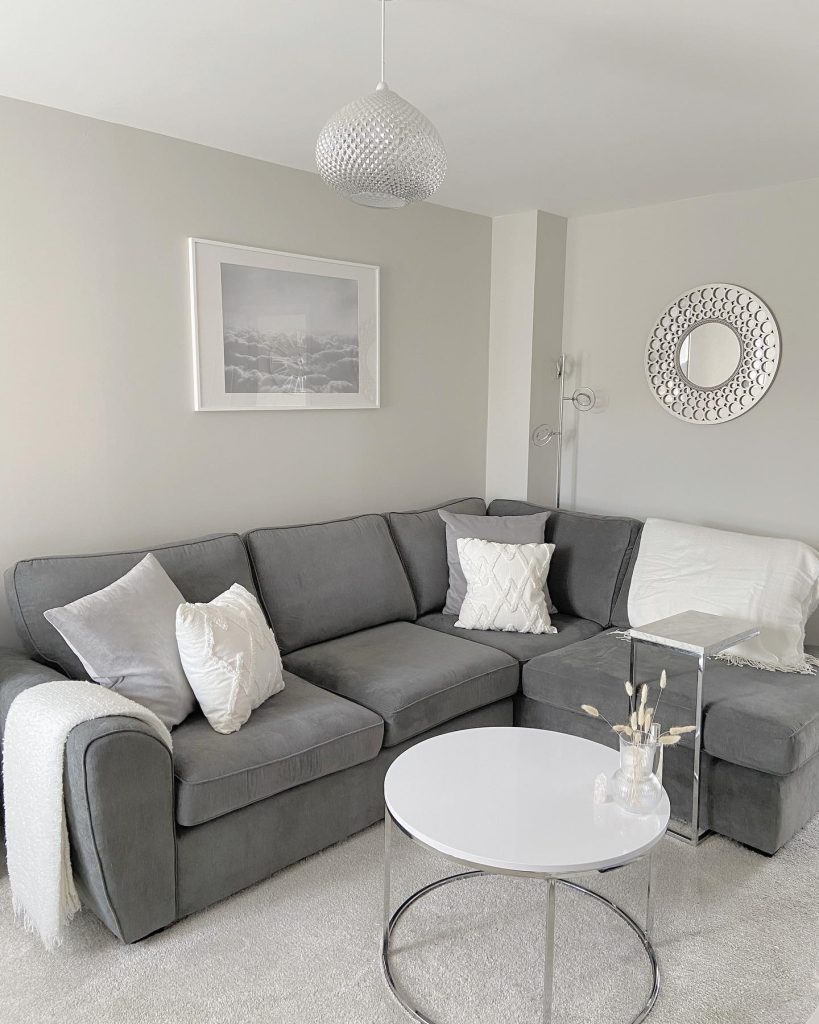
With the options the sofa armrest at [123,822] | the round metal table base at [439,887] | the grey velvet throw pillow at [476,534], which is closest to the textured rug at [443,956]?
the round metal table base at [439,887]

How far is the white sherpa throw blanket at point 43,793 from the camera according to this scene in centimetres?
203

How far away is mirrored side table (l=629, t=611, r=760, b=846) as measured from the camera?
8.41ft

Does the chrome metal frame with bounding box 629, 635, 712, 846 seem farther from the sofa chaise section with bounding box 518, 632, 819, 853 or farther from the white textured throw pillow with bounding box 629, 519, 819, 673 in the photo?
the white textured throw pillow with bounding box 629, 519, 819, 673

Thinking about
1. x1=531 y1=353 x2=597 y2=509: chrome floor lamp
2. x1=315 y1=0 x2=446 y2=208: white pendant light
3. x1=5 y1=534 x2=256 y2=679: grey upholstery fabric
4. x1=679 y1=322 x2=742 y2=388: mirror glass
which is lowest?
x1=5 y1=534 x2=256 y2=679: grey upholstery fabric

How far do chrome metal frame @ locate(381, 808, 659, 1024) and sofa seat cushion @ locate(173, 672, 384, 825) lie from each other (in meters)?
0.37

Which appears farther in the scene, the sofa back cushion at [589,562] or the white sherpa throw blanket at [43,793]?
the sofa back cushion at [589,562]

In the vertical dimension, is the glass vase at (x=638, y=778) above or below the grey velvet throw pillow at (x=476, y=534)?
below

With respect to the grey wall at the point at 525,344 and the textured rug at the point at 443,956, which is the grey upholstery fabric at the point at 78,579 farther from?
the grey wall at the point at 525,344

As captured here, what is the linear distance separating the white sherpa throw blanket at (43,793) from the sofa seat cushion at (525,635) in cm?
152

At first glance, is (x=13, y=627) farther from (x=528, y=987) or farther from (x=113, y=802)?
(x=528, y=987)

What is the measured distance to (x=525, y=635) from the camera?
344cm

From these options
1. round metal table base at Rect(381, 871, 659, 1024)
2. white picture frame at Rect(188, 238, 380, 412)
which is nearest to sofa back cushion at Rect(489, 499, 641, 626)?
white picture frame at Rect(188, 238, 380, 412)

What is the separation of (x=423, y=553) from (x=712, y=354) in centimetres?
166

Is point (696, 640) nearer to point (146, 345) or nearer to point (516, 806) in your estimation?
point (516, 806)
